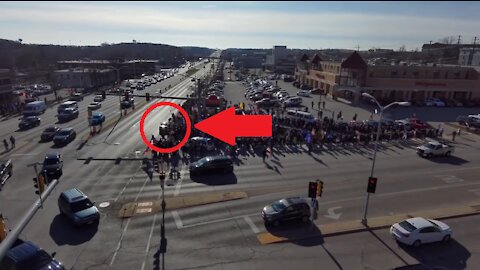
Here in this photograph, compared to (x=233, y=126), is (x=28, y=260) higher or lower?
lower

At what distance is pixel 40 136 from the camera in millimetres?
40156

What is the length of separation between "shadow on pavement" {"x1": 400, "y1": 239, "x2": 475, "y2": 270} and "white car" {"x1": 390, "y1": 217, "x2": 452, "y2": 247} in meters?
0.31

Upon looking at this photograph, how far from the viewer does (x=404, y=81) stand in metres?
69.1

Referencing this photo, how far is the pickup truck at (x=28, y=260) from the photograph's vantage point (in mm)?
14180

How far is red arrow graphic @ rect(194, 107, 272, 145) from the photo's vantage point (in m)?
39.3

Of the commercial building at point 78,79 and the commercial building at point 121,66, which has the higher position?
the commercial building at point 121,66

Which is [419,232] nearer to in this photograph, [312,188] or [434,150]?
[312,188]

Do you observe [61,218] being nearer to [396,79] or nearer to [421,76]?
[396,79]

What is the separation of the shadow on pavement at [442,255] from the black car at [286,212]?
5.56 meters

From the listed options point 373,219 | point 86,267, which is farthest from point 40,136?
point 373,219

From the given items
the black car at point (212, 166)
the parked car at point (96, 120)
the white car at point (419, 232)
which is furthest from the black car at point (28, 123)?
the white car at point (419, 232)

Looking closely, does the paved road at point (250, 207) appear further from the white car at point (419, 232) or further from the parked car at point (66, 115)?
the parked car at point (66, 115)

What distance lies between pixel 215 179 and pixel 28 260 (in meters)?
14.8

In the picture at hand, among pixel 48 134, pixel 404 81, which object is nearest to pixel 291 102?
pixel 404 81
